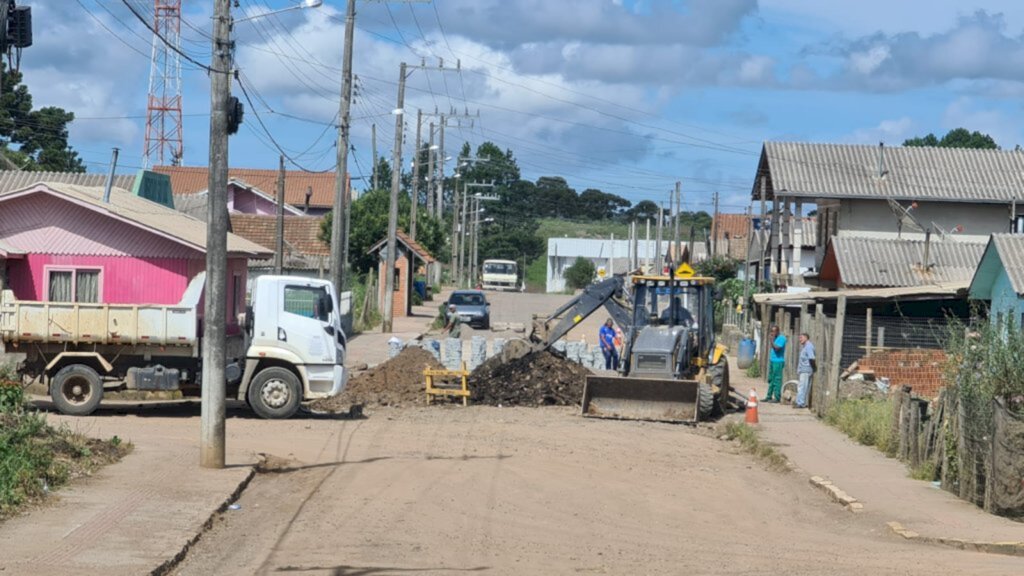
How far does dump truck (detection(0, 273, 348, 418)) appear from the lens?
883 inches

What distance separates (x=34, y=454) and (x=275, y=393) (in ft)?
30.9

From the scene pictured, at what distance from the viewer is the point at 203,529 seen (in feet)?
40.0

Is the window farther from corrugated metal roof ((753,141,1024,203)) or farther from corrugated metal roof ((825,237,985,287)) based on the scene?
corrugated metal roof ((753,141,1024,203))

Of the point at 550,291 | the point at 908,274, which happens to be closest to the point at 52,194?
the point at 908,274

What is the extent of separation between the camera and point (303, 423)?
75.9 ft

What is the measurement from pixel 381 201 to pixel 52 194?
41965 mm

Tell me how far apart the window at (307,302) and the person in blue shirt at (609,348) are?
977 cm

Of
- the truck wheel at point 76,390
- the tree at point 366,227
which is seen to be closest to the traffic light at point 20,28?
the truck wheel at point 76,390

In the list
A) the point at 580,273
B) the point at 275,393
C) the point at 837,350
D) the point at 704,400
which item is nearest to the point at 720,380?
the point at 704,400

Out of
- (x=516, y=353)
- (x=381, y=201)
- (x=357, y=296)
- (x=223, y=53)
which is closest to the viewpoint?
(x=223, y=53)

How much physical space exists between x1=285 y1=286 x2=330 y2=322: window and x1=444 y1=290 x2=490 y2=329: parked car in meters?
28.8

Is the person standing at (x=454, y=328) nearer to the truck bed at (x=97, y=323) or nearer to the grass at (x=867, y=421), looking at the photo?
the grass at (x=867, y=421)

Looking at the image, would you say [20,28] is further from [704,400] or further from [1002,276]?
[1002,276]

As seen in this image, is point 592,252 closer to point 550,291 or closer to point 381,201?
point 550,291
